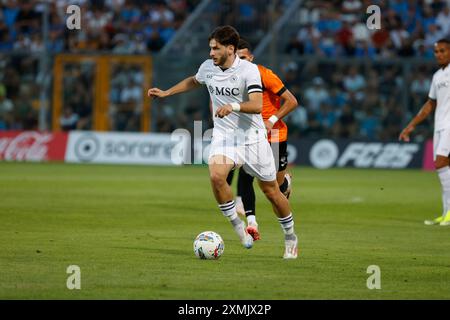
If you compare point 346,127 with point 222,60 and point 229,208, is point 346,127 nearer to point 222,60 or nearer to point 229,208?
point 229,208

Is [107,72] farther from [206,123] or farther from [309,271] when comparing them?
[309,271]

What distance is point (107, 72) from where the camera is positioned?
35.0 metres

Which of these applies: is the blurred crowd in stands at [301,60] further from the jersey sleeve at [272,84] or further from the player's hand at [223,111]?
the player's hand at [223,111]

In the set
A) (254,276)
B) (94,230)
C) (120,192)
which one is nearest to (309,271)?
(254,276)

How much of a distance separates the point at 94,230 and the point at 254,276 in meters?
4.73

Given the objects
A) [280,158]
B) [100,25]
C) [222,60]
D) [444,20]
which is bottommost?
[280,158]

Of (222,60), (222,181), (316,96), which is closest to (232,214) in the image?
(222,181)

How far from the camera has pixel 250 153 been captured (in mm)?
11281

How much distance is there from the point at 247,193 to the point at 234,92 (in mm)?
2956

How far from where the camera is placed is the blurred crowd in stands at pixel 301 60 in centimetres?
3262

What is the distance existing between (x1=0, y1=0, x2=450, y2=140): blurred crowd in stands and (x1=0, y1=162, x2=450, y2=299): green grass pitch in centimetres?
800

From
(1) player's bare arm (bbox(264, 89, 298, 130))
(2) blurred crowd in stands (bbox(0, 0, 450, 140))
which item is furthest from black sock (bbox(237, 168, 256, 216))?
(2) blurred crowd in stands (bbox(0, 0, 450, 140))

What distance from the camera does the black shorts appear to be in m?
13.6

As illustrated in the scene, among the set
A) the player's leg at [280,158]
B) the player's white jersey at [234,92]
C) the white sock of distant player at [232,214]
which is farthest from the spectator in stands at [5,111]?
the player's white jersey at [234,92]
